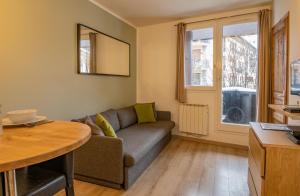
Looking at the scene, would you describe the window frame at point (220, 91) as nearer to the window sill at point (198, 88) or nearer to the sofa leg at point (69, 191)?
the window sill at point (198, 88)

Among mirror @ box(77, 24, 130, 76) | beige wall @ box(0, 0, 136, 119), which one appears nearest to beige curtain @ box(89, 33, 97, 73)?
mirror @ box(77, 24, 130, 76)

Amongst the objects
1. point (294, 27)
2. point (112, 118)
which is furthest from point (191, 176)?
point (294, 27)

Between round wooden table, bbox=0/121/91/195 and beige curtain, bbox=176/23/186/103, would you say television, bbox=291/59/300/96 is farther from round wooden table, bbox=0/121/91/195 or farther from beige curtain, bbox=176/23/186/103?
beige curtain, bbox=176/23/186/103

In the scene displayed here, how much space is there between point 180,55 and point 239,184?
8.26 ft

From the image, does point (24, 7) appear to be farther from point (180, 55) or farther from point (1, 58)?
point (180, 55)

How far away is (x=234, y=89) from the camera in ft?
11.9

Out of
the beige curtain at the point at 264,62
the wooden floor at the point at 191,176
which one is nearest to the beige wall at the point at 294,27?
the beige curtain at the point at 264,62

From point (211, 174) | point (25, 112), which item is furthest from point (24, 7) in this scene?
point (211, 174)

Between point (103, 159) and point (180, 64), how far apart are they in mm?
2487

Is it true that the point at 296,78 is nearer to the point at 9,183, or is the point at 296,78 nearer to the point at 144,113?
the point at 9,183

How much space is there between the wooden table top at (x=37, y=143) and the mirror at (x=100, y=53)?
68.0 inches

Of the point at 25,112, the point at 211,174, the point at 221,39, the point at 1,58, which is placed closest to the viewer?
the point at 25,112

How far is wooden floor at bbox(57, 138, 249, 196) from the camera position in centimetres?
212

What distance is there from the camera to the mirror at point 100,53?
2.81 metres
